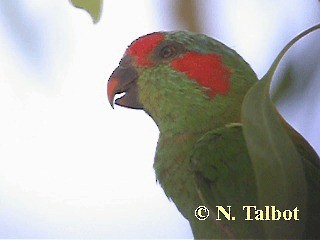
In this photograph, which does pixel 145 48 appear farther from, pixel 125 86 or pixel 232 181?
pixel 232 181

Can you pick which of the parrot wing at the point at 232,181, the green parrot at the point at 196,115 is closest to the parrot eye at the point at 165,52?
the green parrot at the point at 196,115

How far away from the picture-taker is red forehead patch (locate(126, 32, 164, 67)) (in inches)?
28.1

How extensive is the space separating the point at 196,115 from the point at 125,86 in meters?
0.10

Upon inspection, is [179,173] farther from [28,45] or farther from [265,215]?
[28,45]

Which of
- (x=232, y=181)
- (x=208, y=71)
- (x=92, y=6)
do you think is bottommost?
(x=232, y=181)

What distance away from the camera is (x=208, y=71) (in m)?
0.70

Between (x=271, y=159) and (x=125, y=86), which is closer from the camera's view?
(x=271, y=159)

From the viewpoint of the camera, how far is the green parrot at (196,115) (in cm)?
63

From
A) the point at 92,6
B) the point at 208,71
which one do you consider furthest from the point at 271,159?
the point at 92,6

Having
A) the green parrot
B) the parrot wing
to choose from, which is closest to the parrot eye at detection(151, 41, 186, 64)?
the green parrot

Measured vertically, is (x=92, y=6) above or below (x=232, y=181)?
above

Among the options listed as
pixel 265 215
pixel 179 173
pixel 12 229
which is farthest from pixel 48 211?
pixel 265 215

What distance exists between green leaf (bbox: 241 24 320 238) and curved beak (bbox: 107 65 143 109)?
0.64 ft

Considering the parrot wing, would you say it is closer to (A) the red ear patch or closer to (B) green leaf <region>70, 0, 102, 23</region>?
(A) the red ear patch
